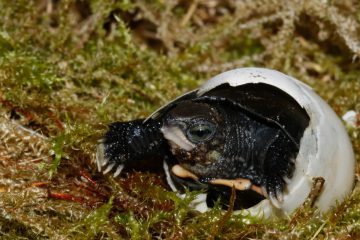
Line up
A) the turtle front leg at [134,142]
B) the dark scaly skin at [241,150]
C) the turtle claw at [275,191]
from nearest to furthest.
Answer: the turtle claw at [275,191]
the dark scaly skin at [241,150]
the turtle front leg at [134,142]

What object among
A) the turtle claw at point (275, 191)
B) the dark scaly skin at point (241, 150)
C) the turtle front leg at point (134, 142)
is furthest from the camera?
the turtle front leg at point (134, 142)

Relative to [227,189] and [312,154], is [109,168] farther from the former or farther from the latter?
[312,154]

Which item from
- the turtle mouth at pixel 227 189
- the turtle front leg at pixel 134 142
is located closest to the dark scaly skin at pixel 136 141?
the turtle front leg at pixel 134 142

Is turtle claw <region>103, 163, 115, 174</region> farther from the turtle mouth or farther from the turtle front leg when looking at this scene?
the turtle mouth

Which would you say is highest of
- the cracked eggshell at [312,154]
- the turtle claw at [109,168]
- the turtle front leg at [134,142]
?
the cracked eggshell at [312,154]

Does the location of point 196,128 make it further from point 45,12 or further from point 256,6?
point 45,12

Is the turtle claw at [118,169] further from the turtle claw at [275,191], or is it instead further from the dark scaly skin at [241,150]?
the turtle claw at [275,191]

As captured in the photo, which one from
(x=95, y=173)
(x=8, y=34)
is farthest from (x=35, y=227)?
(x=8, y=34)
